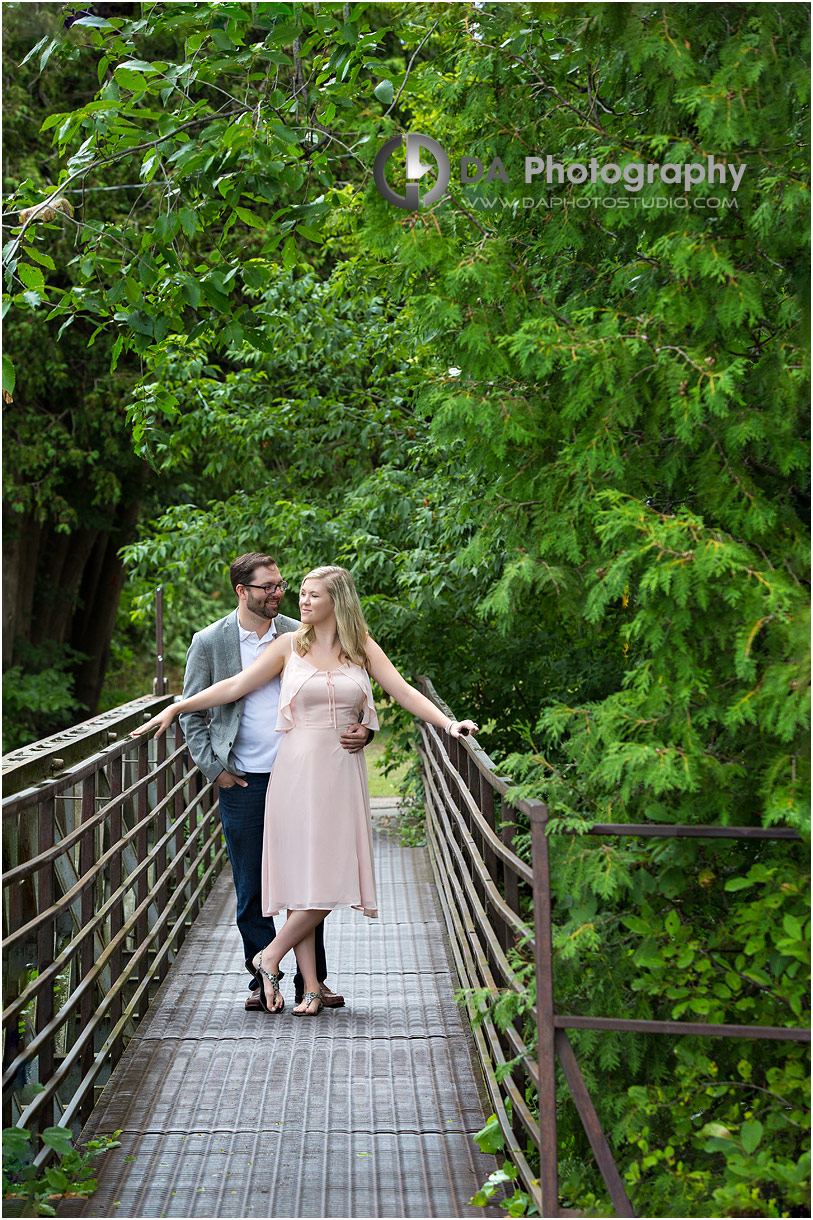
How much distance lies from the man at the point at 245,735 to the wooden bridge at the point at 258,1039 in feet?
0.90

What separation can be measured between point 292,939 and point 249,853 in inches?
19.7

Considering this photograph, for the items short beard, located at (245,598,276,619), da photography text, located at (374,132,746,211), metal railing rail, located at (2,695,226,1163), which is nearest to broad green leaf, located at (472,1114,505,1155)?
metal railing rail, located at (2,695,226,1163)

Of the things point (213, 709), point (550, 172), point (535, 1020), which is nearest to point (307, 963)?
point (213, 709)

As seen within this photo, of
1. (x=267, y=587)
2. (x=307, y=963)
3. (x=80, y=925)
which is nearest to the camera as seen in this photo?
(x=80, y=925)

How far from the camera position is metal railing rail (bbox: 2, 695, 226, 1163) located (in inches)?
143

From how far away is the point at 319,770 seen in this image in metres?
5.08

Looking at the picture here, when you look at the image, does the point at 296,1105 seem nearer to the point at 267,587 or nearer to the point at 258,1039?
the point at 258,1039

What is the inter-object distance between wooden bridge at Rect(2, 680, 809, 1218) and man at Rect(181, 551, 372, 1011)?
274mm

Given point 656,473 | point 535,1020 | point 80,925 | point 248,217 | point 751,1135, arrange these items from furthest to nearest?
1. point 248,217
2. point 80,925
3. point 656,473
4. point 535,1020
5. point 751,1135

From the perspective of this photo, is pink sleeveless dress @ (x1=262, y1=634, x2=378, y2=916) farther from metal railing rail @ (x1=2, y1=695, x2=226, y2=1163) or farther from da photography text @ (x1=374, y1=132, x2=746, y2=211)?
da photography text @ (x1=374, y1=132, x2=746, y2=211)

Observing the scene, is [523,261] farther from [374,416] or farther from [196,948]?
[374,416]

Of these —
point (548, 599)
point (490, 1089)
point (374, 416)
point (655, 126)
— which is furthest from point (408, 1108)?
point (374, 416)

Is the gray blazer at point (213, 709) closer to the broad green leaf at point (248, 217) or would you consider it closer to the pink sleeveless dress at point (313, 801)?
the pink sleeveless dress at point (313, 801)

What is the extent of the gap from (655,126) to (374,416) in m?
6.41
